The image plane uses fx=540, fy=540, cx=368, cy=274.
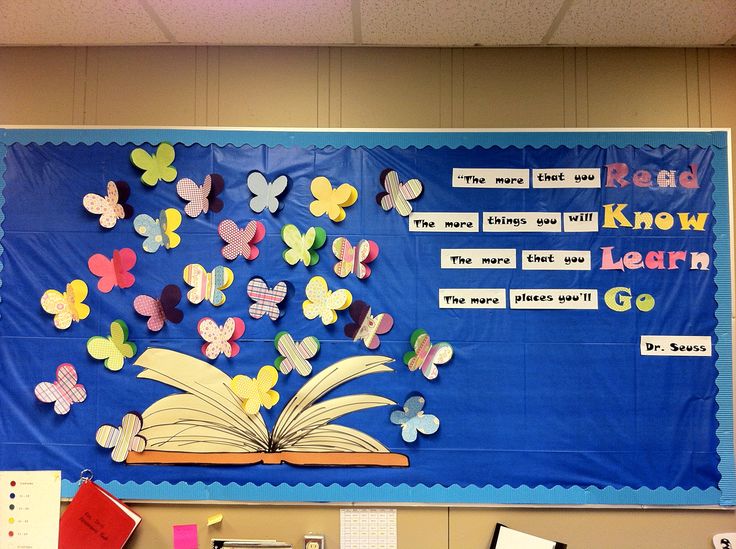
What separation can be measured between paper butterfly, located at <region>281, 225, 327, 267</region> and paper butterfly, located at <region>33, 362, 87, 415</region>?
84 centimetres

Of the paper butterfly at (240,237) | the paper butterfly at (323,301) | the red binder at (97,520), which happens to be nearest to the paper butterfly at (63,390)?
the red binder at (97,520)

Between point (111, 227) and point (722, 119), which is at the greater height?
point (722, 119)

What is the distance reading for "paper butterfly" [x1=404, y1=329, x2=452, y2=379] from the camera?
1841mm

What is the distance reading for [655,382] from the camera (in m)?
1.84

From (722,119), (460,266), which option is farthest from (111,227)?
(722,119)

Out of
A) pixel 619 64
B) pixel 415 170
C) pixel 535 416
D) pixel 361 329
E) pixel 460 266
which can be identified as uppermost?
pixel 619 64

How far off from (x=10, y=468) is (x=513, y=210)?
1955 mm

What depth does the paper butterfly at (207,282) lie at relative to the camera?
1.87m

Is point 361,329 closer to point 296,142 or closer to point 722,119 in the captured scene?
point 296,142

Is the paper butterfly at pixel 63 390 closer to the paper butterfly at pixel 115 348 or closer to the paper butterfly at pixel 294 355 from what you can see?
the paper butterfly at pixel 115 348

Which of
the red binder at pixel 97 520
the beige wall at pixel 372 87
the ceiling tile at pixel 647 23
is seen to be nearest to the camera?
the ceiling tile at pixel 647 23

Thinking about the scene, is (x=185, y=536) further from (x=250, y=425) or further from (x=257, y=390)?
(x=257, y=390)

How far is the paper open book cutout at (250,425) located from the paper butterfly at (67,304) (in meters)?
0.31

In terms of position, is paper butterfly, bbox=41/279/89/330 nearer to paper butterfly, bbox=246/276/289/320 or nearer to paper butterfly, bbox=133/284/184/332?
paper butterfly, bbox=133/284/184/332
